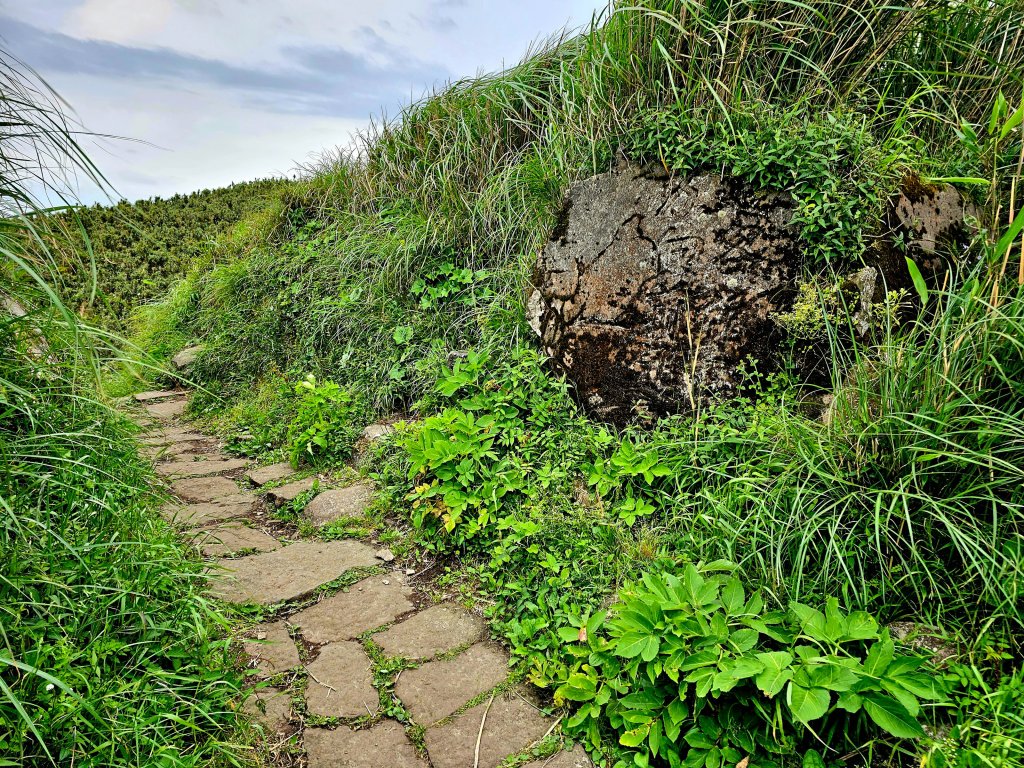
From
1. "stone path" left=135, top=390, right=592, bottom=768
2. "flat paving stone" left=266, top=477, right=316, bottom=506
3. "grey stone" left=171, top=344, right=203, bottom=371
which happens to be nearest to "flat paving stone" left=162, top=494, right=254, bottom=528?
"stone path" left=135, top=390, right=592, bottom=768

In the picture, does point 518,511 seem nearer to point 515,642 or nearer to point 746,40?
point 515,642

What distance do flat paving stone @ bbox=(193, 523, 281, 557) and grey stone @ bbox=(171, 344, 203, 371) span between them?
3361mm

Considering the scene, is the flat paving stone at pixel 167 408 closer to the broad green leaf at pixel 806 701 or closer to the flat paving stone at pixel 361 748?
the flat paving stone at pixel 361 748

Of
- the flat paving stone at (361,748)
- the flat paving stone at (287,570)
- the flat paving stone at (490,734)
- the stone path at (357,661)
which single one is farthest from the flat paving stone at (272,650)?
the flat paving stone at (490,734)

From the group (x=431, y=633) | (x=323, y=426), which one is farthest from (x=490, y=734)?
(x=323, y=426)

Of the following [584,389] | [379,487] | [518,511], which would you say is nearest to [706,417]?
[584,389]

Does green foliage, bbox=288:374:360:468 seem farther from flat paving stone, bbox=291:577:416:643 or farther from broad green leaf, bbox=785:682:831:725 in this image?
broad green leaf, bbox=785:682:831:725

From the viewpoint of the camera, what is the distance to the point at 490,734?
214 centimetres

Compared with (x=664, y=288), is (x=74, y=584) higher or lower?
lower

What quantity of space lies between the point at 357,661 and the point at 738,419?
194 centimetres

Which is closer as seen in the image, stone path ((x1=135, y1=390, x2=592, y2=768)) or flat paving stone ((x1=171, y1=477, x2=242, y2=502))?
stone path ((x1=135, y1=390, x2=592, y2=768))

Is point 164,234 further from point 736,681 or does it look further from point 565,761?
point 736,681

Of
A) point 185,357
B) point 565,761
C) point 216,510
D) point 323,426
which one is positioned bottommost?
point 565,761

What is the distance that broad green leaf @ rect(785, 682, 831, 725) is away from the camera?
5.42 feet
